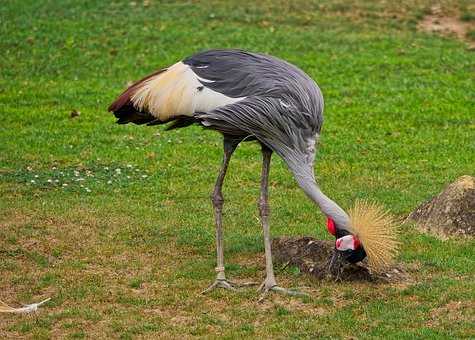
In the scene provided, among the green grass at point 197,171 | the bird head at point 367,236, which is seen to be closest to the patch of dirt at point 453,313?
the green grass at point 197,171

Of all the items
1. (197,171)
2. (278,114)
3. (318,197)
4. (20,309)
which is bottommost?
(197,171)

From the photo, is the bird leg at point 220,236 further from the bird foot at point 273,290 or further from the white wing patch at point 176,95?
the white wing patch at point 176,95

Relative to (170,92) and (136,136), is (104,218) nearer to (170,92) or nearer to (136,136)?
(170,92)

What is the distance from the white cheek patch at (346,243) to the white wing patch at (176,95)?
1.33 metres

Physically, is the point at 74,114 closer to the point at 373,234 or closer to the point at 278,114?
the point at 278,114

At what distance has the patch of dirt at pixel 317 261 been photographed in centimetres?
774

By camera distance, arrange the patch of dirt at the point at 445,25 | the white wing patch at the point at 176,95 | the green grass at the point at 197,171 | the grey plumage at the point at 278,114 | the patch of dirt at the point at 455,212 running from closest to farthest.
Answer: the green grass at the point at 197,171, the grey plumage at the point at 278,114, the white wing patch at the point at 176,95, the patch of dirt at the point at 455,212, the patch of dirt at the point at 445,25

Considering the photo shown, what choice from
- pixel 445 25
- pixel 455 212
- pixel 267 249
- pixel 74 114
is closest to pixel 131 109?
pixel 267 249

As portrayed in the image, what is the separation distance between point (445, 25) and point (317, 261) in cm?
1108

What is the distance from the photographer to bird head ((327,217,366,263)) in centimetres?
718

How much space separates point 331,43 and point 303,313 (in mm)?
10119

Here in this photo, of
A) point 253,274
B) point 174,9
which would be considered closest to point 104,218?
point 253,274

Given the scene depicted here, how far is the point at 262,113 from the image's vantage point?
24.5ft

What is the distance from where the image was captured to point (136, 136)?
12.7 m
